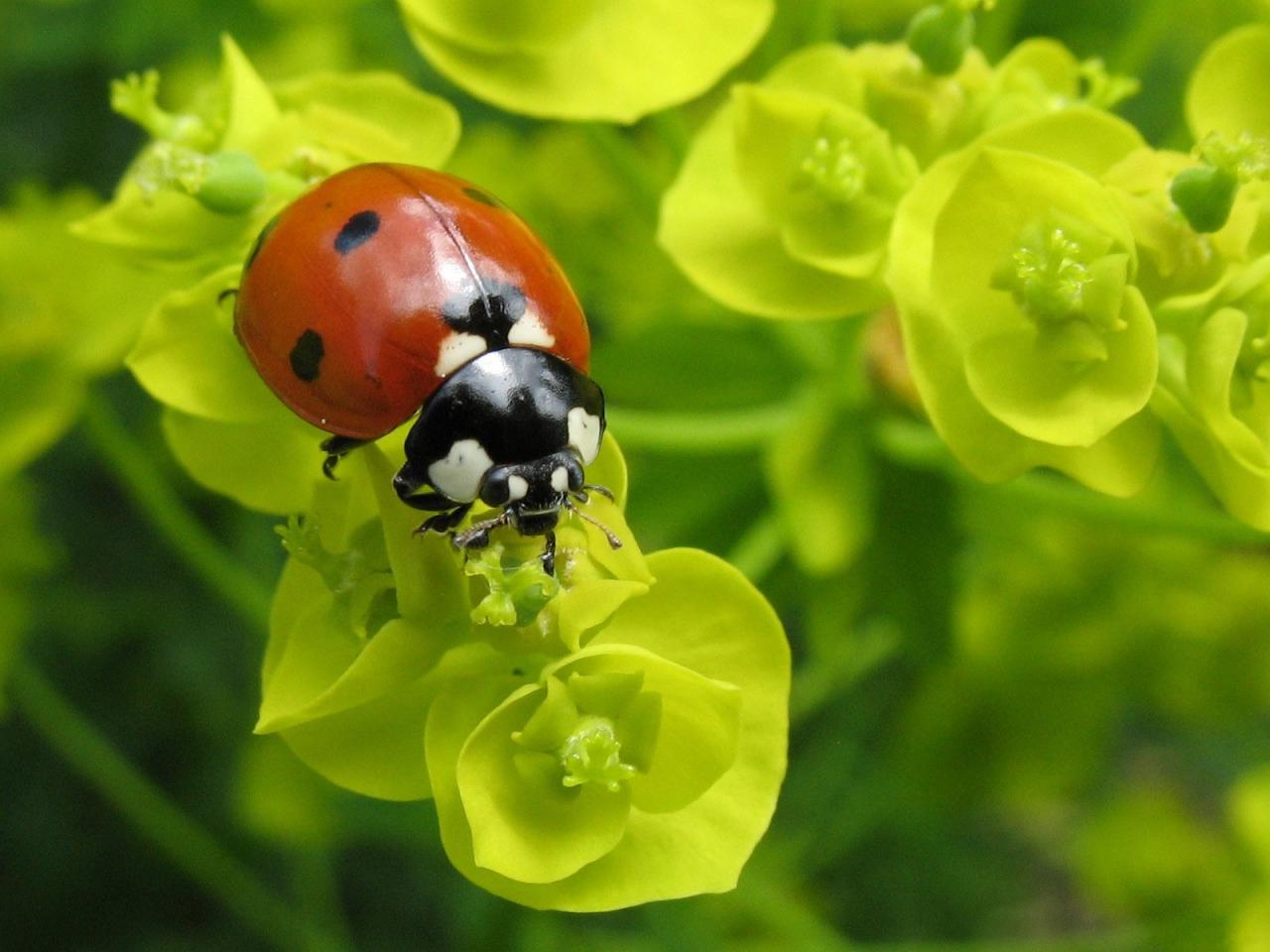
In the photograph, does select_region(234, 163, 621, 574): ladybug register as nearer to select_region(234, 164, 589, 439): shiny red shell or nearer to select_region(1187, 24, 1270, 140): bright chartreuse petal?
select_region(234, 164, 589, 439): shiny red shell

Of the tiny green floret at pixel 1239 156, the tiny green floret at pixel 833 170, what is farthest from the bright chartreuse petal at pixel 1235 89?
the tiny green floret at pixel 833 170

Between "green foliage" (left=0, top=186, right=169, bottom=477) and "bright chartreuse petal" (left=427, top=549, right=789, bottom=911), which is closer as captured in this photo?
"bright chartreuse petal" (left=427, top=549, right=789, bottom=911)

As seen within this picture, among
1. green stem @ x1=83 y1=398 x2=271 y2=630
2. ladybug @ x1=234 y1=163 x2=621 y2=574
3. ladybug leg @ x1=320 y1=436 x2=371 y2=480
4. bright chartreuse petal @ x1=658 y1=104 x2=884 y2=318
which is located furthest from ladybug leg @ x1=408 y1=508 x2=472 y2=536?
green stem @ x1=83 y1=398 x2=271 y2=630

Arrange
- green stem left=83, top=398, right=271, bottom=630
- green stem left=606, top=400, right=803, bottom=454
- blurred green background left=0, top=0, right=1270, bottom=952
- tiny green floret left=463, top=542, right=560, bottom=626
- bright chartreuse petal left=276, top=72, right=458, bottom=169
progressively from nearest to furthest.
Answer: tiny green floret left=463, top=542, right=560, bottom=626 → bright chartreuse petal left=276, top=72, right=458, bottom=169 → green stem left=606, top=400, right=803, bottom=454 → green stem left=83, top=398, right=271, bottom=630 → blurred green background left=0, top=0, right=1270, bottom=952

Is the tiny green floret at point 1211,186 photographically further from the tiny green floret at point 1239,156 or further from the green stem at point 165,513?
the green stem at point 165,513

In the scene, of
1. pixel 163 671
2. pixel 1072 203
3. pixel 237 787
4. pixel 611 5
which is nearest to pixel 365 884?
pixel 237 787

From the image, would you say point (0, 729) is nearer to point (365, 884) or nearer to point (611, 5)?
point (365, 884)

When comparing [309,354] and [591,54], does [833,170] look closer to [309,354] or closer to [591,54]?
[591,54]
